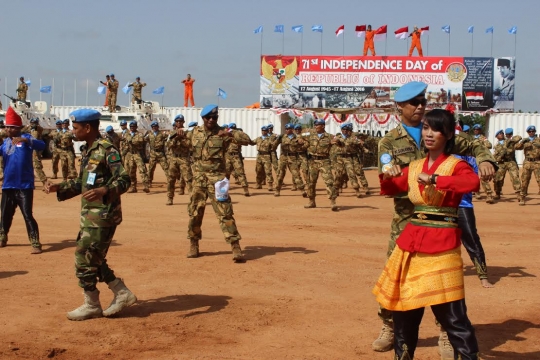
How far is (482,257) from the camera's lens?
8242mm

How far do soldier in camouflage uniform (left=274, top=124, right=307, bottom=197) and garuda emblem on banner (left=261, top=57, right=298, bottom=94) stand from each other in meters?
18.7

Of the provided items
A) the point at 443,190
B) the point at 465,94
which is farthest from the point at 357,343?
the point at 465,94

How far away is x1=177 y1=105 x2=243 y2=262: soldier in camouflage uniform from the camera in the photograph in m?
9.67

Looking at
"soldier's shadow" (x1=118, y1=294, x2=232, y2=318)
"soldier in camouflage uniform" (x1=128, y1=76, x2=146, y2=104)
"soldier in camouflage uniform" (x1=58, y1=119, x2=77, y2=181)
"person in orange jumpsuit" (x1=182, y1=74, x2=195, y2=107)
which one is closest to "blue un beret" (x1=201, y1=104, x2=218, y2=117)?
"soldier's shadow" (x1=118, y1=294, x2=232, y2=318)

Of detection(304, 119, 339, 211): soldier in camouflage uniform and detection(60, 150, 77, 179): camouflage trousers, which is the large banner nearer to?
detection(60, 150, 77, 179): camouflage trousers

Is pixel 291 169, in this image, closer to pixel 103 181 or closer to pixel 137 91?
pixel 103 181

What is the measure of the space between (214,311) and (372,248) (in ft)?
15.6

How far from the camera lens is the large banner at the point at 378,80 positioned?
37.6 m

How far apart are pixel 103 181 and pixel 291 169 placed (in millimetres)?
13441

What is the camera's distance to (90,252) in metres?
6.55

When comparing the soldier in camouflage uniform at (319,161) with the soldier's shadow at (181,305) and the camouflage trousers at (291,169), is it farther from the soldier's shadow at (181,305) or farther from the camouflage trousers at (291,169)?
the soldier's shadow at (181,305)

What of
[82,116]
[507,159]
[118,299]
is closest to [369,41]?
[507,159]

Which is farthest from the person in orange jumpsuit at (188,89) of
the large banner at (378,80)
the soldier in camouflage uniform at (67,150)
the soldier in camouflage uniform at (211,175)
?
the soldier in camouflage uniform at (211,175)

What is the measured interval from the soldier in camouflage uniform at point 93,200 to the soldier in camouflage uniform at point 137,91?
A: 28.9 meters
